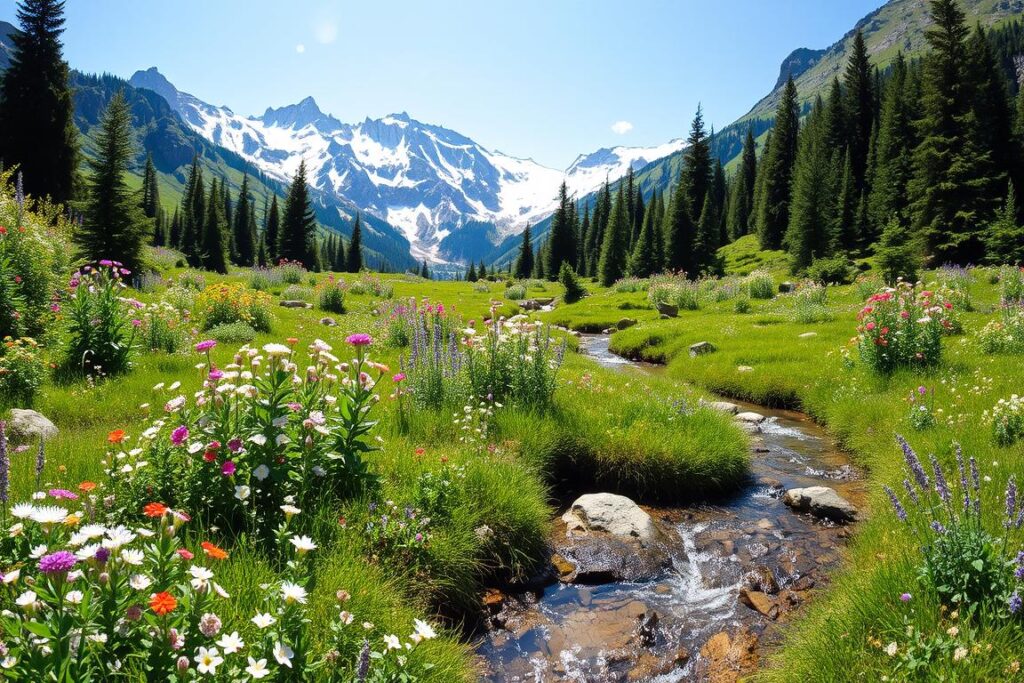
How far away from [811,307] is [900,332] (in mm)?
11338

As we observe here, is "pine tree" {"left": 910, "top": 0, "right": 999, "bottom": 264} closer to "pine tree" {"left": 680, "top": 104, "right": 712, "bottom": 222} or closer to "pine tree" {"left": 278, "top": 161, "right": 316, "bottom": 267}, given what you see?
"pine tree" {"left": 680, "top": 104, "right": 712, "bottom": 222}

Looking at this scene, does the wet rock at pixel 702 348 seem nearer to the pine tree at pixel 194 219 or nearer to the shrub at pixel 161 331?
the shrub at pixel 161 331

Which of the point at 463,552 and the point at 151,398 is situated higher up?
the point at 151,398

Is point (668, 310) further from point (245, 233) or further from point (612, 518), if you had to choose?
point (245, 233)

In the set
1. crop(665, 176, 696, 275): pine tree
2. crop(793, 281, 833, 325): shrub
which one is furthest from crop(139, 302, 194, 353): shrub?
crop(665, 176, 696, 275): pine tree

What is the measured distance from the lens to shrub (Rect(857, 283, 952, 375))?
33.5 ft

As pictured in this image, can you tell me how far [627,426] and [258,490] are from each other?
19.5 ft

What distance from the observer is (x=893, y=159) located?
4556 centimetres

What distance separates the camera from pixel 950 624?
329 centimetres

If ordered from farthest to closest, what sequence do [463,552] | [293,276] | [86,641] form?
[293,276] < [463,552] < [86,641]

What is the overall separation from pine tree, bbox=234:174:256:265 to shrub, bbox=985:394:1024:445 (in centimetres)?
9645

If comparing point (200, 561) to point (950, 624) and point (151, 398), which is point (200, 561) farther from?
point (151, 398)

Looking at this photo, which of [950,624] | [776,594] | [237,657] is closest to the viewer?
[237,657]

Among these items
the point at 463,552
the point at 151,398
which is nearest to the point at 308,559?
the point at 463,552
